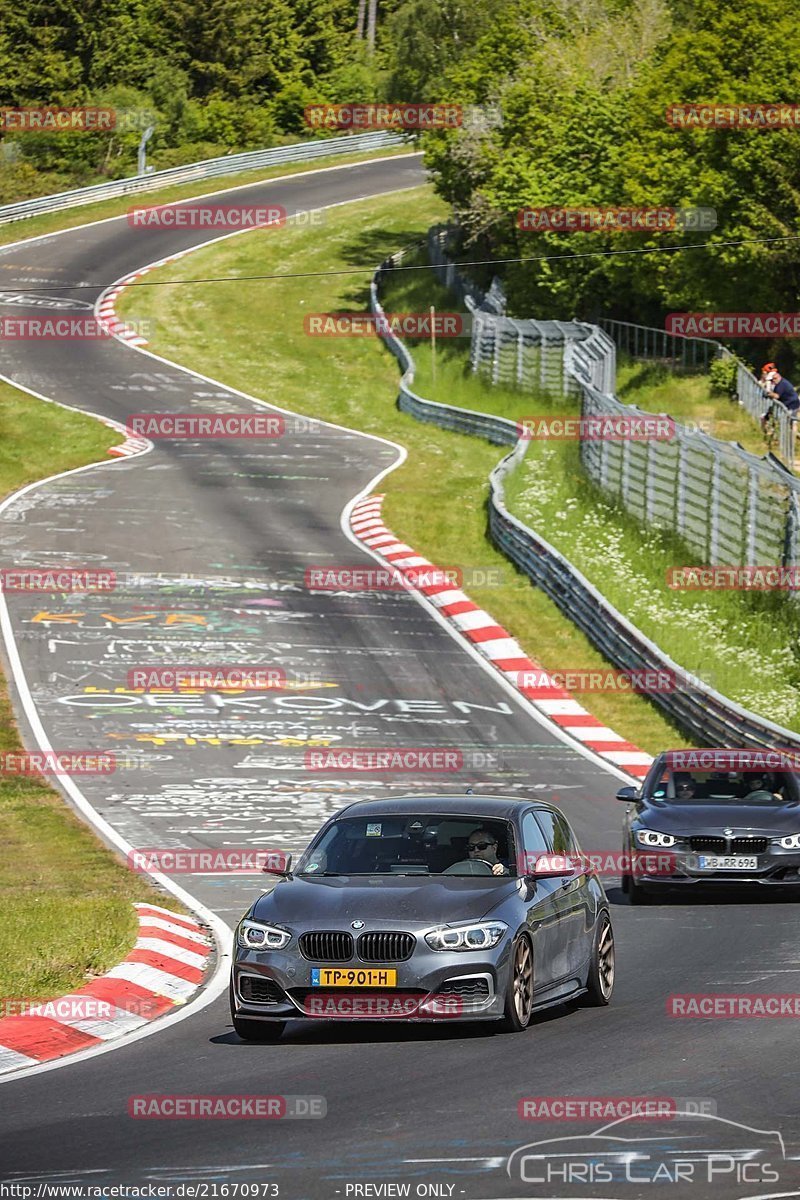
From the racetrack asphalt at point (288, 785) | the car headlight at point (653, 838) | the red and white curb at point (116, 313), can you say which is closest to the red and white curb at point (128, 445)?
the racetrack asphalt at point (288, 785)

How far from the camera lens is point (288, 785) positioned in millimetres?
23594

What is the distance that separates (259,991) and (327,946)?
0.48 m

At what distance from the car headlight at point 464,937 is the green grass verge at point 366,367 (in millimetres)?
16693

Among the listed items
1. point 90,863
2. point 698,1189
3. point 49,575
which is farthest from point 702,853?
point 49,575

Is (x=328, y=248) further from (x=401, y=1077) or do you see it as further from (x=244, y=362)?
(x=401, y=1077)

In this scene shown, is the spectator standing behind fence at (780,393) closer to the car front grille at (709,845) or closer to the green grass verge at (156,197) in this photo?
the car front grille at (709,845)

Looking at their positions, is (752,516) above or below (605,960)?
below

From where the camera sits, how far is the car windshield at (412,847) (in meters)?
12.0

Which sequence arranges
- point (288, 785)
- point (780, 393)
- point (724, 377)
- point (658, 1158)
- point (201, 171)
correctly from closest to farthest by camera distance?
point (658, 1158), point (288, 785), point (780, 393), point (724, 377), point (201, 171)

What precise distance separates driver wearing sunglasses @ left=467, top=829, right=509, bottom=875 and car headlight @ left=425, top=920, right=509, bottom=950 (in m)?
0.97

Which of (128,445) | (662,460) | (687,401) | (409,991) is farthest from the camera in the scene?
(128,445)

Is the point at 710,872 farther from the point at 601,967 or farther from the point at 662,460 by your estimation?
the point at 662,460

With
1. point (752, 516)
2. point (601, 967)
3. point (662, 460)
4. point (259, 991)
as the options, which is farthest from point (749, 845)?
point (662, 460)

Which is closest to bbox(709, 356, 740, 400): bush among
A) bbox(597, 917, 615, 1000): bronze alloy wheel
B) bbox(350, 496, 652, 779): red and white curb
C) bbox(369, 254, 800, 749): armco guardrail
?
bbox(369, 254, 800, 749): armco guardrail
